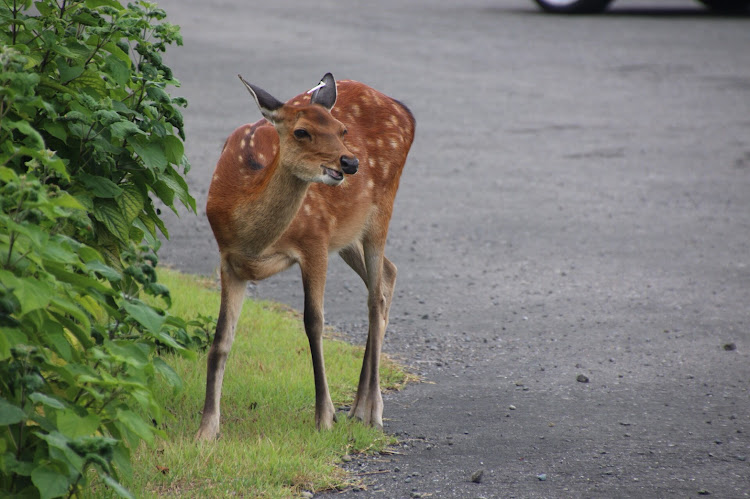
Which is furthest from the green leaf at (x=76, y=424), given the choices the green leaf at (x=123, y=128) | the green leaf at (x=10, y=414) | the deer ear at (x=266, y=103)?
the deer ear at (x=266, y=103)

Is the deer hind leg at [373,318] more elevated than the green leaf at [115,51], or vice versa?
the green leaf at [115,51]

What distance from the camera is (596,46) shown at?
55.6 feet

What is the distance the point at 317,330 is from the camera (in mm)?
5266

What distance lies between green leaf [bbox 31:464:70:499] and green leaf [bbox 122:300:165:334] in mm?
531

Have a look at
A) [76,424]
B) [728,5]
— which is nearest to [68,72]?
[76,424]

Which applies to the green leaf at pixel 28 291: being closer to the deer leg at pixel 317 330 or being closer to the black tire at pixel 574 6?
the deer leg at pixel 317 330

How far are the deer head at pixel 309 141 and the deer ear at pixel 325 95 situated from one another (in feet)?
Result: 0.32

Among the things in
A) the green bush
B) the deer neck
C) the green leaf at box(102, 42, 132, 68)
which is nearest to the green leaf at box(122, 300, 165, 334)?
the green bush

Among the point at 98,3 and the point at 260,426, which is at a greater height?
the point at 98,3

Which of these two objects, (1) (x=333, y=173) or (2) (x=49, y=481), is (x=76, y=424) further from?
(1) (x=333, y=173)

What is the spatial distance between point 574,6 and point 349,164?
15955 millimetres

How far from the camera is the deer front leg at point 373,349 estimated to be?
5.48 meters

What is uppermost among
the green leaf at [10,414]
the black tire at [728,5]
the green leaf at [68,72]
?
the green leaf at [68,72]

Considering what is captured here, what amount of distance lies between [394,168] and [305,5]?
1541 cm
